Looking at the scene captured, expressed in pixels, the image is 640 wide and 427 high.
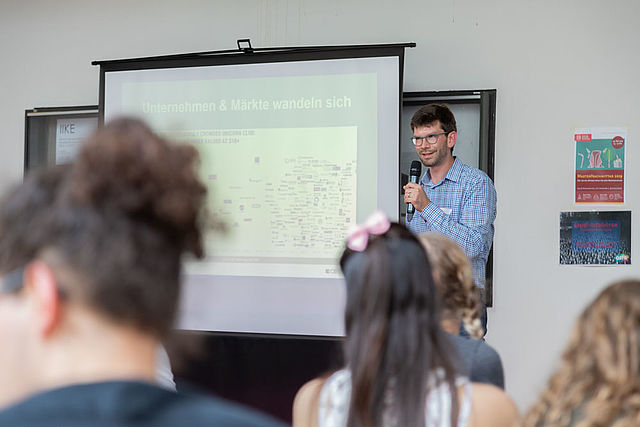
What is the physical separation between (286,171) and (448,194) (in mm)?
894

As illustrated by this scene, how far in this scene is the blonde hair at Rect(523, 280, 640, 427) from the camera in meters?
0.99

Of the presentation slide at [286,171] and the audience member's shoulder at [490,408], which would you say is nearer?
the audience member's shoulder at [490,408]

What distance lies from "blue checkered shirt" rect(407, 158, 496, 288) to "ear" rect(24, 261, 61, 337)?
104 inches

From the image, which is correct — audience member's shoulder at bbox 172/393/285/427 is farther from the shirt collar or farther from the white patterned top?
the shirt collar

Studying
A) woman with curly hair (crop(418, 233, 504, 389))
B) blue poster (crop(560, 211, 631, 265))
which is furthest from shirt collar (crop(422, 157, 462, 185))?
woman with curly hair (crop(418, 233, 504, 389))

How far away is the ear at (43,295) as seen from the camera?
57 centimetres

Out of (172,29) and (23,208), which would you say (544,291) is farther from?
(23,208)

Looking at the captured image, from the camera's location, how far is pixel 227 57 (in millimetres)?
3506

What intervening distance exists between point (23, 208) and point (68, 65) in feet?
13.0

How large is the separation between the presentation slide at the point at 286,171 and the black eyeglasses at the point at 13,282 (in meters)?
2.68

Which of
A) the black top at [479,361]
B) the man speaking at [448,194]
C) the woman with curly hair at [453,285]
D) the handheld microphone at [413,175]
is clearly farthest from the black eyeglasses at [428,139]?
the black top at [479,361]

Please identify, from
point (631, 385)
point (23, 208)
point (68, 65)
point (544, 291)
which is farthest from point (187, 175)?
point (68, 65)

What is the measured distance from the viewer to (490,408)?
4.21 ft

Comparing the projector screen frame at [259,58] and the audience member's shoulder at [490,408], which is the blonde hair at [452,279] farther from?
the projector screen frame at [259,58]
